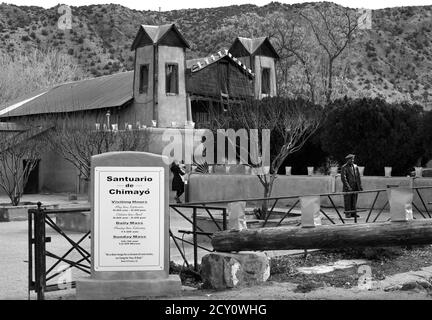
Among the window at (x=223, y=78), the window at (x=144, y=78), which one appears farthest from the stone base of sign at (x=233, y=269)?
the window at (x=223, y=78)

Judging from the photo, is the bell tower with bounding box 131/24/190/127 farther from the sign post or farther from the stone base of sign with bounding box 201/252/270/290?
the sign post

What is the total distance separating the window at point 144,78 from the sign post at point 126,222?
34.2 metres

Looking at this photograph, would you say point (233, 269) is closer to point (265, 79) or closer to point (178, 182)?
point (178, 182)

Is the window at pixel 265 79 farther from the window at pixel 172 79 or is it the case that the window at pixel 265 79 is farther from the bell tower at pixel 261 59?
the window at pixel 172 79

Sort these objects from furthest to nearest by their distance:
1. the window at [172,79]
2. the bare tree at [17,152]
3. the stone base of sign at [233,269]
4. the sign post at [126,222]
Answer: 1. the window at [172,79]
2. the bare tree at [17,152]
3. the stone base of sign at [233,269]
4. the sign post at [126,222]

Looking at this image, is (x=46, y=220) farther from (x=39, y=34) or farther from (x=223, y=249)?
(x=39, y=34)

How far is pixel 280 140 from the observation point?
32688 millimetres

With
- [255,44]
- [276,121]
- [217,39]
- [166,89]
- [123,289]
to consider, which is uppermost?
[217,39]

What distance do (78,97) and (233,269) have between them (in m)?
40.3

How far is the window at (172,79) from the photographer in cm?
4388

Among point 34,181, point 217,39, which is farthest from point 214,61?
point 217,39

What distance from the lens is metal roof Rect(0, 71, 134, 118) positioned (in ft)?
151

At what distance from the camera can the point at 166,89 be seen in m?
43.8
